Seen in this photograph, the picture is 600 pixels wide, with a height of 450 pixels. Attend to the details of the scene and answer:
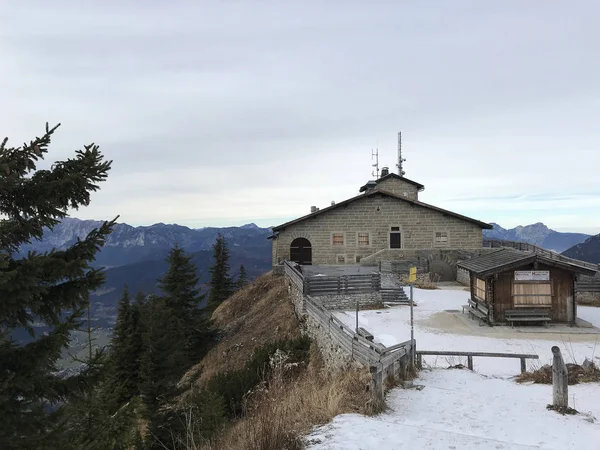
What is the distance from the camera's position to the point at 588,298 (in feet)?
68.5

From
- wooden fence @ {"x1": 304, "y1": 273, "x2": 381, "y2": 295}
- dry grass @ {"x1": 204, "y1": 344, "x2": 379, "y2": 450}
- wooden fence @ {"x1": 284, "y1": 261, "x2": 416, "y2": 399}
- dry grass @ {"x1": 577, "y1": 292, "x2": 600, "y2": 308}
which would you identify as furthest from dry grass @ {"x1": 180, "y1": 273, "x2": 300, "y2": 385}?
dry grass @ {"x1": 577, "y1": 292, "x2": 600, "y2": 308}

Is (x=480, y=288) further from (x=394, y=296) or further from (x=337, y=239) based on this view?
(x=337, y=239)

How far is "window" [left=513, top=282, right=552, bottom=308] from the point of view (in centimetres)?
1592

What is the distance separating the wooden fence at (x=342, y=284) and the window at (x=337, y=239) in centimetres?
1168

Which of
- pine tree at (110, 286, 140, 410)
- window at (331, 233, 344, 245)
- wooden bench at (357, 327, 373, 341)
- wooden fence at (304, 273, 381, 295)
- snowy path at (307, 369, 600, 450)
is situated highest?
window at (331, 233, 344, 245)

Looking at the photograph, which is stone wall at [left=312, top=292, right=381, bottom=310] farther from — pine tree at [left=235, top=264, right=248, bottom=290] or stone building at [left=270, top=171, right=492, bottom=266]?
pine tree at [left=235, top=264, right=248, bottom=290]

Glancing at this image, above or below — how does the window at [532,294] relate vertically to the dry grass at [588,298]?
above

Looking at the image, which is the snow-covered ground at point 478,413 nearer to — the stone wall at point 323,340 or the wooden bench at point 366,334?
the wooden bench at point 366,334

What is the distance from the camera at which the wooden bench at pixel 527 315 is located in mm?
15688

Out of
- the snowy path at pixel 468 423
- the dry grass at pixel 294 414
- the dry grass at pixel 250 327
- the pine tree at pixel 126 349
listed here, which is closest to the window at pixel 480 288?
the dry grass at pixel 250 327

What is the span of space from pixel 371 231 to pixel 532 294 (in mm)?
16726

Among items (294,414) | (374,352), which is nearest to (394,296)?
(374,352)

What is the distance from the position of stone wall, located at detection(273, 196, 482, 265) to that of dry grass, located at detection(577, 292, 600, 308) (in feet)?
37.0

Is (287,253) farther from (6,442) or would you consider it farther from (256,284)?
(6,442)
